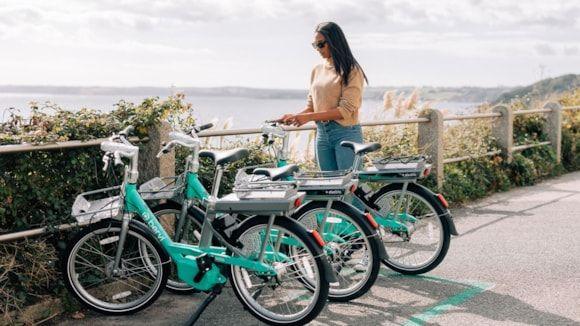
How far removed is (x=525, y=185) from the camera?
41.1 ft

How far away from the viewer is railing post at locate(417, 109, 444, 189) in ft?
34.4

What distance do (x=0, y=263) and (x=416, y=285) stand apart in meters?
3.01

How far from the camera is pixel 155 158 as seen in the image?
256 inches

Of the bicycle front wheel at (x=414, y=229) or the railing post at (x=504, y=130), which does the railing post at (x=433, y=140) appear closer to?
the railing post at (x=504, y=130)

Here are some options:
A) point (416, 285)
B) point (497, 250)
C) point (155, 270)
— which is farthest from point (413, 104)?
point (155, 270)

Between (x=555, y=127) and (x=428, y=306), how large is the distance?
30.6ft

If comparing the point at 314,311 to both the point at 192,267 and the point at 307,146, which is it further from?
the point at 307,146

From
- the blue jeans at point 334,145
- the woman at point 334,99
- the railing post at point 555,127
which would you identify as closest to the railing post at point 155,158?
the woman at point 334,99

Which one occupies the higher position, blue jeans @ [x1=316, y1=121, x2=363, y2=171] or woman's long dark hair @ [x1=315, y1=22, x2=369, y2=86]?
woman's long dark hair @ [x1=315, y1=22, x2=369, y2=86]

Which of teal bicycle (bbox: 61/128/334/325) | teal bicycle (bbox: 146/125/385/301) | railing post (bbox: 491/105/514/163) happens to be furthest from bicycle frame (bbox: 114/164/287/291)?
railing post (bbox: 491/105/514/163)

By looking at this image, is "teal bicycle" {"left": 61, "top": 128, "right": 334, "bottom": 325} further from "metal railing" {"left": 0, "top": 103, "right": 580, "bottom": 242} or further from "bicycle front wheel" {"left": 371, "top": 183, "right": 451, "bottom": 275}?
"bicycle front wheel" {"left": 371, "top": 183, "right": 451, "bottom": 275}

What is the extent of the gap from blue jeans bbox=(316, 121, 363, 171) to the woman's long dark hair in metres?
0.41

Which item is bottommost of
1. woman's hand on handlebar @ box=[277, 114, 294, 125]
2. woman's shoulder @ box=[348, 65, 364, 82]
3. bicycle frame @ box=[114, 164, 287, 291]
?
bicycle frame @ box=[114, 164, 287, 291]

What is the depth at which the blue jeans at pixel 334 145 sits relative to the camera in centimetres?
677
